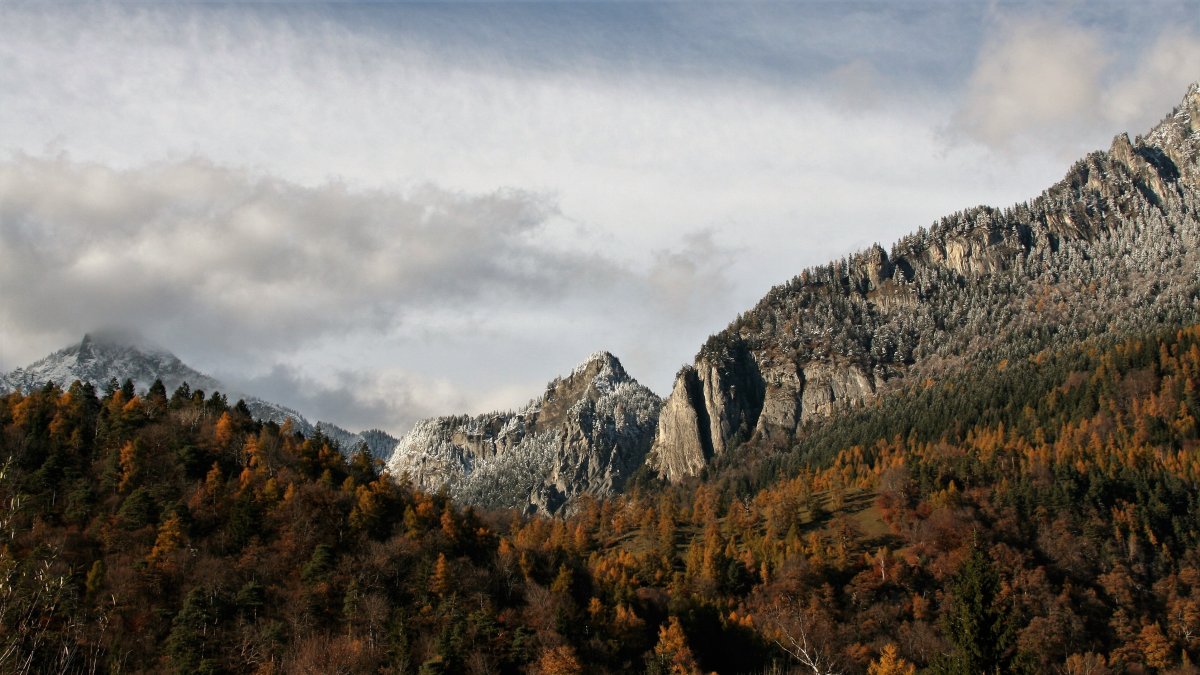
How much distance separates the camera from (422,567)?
118 metres

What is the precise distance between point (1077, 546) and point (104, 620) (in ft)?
513

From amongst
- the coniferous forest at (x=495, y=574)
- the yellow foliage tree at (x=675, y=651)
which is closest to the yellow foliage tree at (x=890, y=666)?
the coniferous forest at (x=495, y=574)

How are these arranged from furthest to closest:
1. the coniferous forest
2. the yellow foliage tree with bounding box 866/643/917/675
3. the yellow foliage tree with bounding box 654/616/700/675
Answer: the yellow foliage tree with bounding box 866/643/917/675 → the yellow foliage tree with bounding box 654/616/700/675 → the coniferous forest

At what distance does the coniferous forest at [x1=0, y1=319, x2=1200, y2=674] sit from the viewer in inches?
3841

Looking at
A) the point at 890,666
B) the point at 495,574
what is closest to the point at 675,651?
the point at 890,666

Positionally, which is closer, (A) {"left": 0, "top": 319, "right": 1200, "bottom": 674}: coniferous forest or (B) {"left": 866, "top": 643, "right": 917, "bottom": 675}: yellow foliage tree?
(A) {"left": 0, "top": 319, "right": 1200, "bottom": 674}: coniferous forest

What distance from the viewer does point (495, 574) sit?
125188 mm

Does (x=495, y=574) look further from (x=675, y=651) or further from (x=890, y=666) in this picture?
(x=890, y=666)

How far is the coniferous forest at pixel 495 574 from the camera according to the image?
97.6m

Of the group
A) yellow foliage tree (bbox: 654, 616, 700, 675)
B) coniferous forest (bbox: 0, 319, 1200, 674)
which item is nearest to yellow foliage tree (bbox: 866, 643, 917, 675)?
coniferous forest (bbox: 0, 319, 1200, 674)

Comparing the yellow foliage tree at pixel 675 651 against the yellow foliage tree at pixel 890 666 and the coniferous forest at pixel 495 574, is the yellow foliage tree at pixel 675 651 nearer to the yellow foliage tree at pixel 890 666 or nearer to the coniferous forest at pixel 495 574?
the coniferous forest at pixel 495 574

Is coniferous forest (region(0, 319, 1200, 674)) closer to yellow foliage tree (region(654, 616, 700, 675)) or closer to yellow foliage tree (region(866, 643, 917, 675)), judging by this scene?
yellow foliage tree (region(654, 616, 700, 675))

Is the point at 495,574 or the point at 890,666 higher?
the point at 495,574

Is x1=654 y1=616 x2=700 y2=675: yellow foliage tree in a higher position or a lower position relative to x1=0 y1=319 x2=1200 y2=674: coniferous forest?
lower
